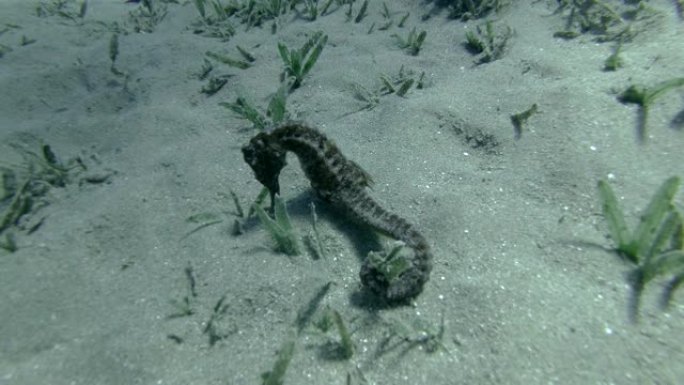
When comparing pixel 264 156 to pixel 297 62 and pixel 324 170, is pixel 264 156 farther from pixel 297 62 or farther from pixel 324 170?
pixel 297 62

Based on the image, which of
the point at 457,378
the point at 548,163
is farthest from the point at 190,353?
the point at 548,163

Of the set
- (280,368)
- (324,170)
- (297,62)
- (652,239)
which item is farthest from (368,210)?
(297,62)

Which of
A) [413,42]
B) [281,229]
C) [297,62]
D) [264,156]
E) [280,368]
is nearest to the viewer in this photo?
[280,368]

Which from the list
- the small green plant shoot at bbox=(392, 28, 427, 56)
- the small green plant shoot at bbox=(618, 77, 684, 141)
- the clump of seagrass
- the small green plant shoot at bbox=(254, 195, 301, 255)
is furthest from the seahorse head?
the small green plant shoot at bbox=(618, 77, 684, 141)

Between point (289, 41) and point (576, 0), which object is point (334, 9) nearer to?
point (289, 41)

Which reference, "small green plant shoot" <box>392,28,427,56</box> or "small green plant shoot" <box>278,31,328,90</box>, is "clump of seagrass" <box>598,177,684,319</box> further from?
"small green plant shoot" <box>278,31,328,90</box>

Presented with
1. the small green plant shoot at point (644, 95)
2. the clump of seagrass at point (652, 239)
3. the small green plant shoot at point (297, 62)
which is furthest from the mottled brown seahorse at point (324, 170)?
the small green plant shoot at point (644, 95)

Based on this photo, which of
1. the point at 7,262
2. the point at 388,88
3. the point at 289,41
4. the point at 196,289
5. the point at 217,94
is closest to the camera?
the point at 196,289
